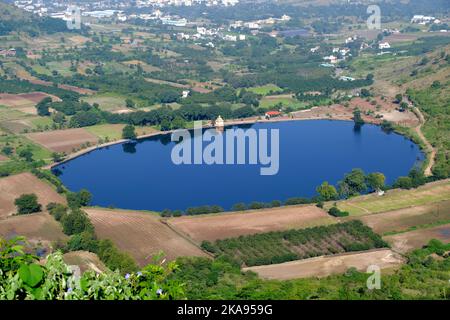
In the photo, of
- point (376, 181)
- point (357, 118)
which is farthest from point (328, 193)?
point (357, 118)

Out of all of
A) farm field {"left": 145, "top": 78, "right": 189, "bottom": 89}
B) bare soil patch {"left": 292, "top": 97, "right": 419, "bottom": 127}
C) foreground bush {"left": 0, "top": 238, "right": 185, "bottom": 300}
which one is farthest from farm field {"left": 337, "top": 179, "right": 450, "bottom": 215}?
farm field {"left": 145, "top": 78, "right": 189, "bottom": 89}

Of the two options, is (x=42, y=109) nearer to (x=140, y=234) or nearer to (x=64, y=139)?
(x=64, y=139)

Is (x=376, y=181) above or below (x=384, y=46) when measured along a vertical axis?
below

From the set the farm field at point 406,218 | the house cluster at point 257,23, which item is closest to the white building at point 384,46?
the house cluster at point 257,23

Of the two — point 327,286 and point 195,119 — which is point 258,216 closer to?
point 327,286
